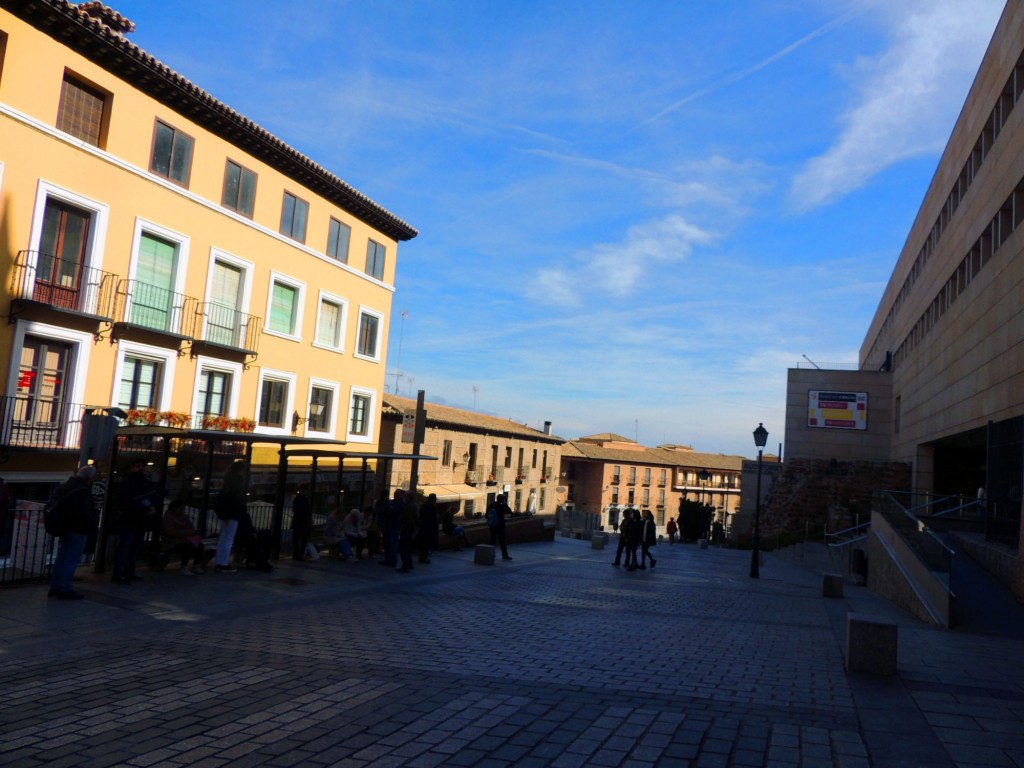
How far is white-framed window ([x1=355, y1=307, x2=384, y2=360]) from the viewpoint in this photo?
3472cm

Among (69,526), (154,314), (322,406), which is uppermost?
(154,314)

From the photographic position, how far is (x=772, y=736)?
6066 millimetres

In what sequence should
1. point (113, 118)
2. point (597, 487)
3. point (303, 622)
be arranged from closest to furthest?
point (303, 622), point (113, 118), point (597, 487)

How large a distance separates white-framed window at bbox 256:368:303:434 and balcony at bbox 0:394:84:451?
8.02m

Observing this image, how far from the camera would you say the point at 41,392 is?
21.0 m

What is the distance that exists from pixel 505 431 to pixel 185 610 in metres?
50.1

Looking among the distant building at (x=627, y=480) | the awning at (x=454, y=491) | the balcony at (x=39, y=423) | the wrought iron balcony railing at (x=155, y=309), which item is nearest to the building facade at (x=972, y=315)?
the balcony at (x=39, y=423)

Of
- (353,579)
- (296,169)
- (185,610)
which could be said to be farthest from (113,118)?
(185,610)

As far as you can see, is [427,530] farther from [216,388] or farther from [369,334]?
[369,334]

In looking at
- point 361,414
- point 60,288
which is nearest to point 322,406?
point 361,414

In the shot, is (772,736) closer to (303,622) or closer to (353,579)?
(303,622)

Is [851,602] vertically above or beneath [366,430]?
beneath

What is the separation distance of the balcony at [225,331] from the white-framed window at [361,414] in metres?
6.93

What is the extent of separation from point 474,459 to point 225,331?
30.7m
